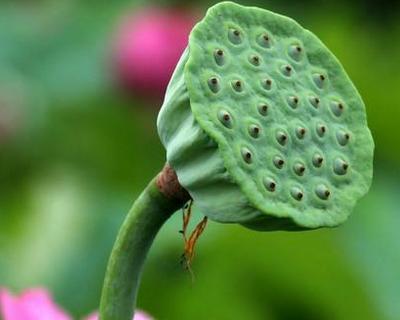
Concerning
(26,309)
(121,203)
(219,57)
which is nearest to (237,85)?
(219,57)

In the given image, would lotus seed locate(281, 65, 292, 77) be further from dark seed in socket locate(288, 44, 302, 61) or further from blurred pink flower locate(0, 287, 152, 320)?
blurred pink flower locate(0, 287, 152, 320)

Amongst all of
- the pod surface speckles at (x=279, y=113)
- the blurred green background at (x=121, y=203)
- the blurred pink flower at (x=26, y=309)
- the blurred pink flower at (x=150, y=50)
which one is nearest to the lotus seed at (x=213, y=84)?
the pod surface speckles at (x=279, y=113)

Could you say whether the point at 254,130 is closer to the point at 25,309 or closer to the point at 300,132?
the point at 300,132

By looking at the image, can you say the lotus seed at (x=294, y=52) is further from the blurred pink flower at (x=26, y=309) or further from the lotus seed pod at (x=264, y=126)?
the blurred pink flower at (x=26, y=309)

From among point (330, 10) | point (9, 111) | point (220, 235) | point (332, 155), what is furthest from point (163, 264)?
point (330, 10)

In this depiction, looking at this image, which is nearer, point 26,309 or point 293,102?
point 293,102

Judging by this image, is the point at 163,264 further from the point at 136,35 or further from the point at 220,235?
the point at 136,35
